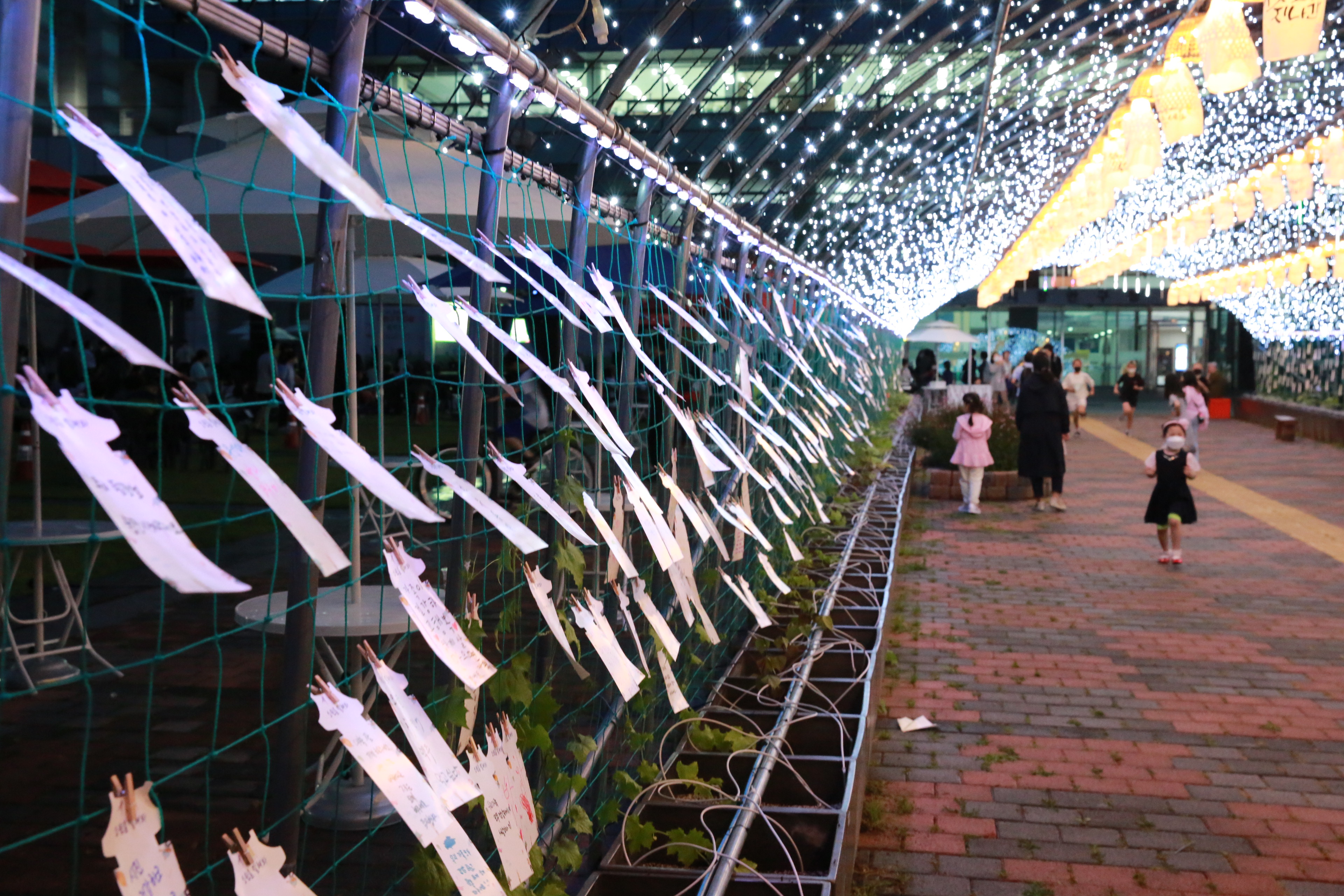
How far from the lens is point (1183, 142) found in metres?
17.3

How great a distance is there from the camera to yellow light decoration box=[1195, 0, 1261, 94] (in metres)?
5.19

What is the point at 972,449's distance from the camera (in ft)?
38.0

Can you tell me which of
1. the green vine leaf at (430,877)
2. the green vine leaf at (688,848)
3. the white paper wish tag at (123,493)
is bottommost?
the green vine leaf at (688,848)

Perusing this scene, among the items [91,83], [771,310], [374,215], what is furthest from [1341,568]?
[91,83]

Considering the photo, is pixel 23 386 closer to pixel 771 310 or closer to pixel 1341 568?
pixel 771 310

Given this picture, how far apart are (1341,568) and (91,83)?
62.1ft

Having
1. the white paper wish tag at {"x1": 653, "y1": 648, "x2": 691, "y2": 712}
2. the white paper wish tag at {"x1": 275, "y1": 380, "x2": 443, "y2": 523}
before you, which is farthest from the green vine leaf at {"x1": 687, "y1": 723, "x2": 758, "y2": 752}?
the white paper wish tag at {"x1": 275, "y1": 380, "x2": 443, "y2": 523}

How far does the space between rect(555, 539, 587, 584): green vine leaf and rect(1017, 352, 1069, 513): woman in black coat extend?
30.7 feet

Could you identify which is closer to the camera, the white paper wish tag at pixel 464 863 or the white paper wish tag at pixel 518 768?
the white paper wish tag at pixel 464 863

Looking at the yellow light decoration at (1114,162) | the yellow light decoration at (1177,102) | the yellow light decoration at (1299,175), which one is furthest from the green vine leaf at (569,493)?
the yellow light decoration at (1299,175)

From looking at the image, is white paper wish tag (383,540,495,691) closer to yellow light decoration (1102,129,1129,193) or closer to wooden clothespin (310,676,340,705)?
wooden clothespin (310,676,340,705)

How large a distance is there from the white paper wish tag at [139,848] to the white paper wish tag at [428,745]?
17.3 inches

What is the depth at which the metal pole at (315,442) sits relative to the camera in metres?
1.94

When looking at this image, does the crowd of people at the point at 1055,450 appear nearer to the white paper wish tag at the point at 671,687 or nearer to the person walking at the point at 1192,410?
the person walking at the point at 1192,410
